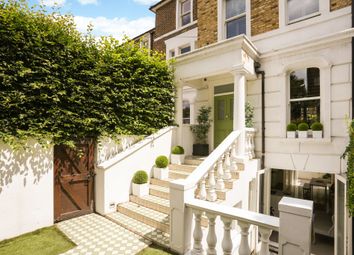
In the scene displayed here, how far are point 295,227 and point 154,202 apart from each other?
3849 millimetres

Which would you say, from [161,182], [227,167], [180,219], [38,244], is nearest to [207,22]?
[227,167]

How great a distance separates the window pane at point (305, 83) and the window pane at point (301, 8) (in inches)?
74.3

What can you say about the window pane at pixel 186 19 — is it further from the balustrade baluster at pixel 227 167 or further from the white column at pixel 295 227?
the white column at pixel 295 227

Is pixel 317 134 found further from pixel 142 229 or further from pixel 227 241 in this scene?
pixel 142 229

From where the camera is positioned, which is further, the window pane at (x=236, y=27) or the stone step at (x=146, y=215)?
the window pane at (x=236, y=27)

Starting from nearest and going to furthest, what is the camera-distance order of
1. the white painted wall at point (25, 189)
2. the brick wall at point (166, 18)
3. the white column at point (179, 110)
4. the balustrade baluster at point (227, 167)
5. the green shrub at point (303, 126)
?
1. the white painted wall at point (25, 189)
2. the balustrade baluster at point (227, 167)
3. the green shrub at point (303, 126)
4. the white column at point (179, 110)
5. the brick wall at point (166, 18)

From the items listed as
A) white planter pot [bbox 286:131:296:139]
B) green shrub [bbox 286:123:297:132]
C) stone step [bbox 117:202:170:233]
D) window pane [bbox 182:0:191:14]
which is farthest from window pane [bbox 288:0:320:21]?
stone step [bbox 117:202:170:233]

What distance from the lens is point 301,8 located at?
6.93 metres

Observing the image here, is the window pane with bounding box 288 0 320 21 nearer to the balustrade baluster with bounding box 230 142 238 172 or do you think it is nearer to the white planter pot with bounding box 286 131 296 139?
the white planter pot with bounding box 286 131 296 139

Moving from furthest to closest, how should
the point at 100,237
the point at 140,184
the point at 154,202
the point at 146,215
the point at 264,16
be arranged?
the point at 264,16
the point at 140,184
the point at 154,202
the point at 146,215
the point at 100,237

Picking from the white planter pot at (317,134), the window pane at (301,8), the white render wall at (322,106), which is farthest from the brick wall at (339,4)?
the white planter pot at (317,134)

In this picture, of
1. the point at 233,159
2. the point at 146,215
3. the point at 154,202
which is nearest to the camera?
the point at 146,215

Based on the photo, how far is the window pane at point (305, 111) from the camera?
6508 millimetres

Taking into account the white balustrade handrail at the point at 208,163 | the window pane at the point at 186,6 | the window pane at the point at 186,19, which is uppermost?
the window pane at the point at 186,6
